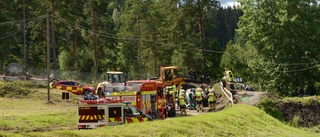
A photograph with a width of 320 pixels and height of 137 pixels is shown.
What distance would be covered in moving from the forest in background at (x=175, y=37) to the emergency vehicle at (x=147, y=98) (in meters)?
23.5

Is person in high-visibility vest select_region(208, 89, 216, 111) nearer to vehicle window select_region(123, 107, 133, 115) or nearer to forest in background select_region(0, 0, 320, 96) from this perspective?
vehicle window select_region(123, 107, 133, 115)

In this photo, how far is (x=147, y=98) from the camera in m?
26.0

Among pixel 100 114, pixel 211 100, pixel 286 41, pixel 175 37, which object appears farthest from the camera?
pixel 175 37

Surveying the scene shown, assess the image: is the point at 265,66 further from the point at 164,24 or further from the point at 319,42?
the point at 164,24

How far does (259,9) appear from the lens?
1953 inches

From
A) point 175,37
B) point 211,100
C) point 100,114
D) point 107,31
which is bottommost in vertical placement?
point 211,100

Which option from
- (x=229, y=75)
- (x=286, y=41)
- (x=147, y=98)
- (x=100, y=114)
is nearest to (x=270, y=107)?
(x=229, y=75)

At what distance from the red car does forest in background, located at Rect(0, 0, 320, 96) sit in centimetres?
750

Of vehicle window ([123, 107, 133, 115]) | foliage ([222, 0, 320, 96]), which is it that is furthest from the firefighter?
vehicle window ([123, 107, 133, 115])

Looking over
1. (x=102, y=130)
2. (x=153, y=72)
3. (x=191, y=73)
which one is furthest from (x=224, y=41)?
(x=102, y=130)

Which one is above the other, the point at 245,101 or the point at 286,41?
the point at 286,41

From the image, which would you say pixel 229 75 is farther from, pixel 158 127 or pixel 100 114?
pixel 158 127

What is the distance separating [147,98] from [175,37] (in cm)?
4273

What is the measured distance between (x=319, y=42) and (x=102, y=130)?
40.3 m
